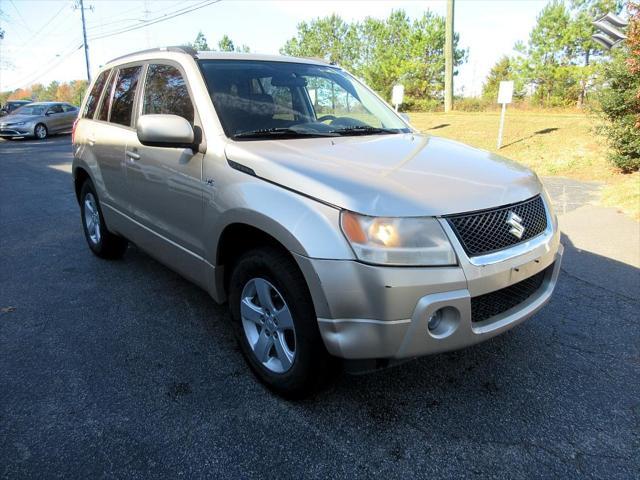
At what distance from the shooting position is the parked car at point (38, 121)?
64.8ft

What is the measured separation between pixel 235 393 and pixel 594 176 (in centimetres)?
916

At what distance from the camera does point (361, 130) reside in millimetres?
3357

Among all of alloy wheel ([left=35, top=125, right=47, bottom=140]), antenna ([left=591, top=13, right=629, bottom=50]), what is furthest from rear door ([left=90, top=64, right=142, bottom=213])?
alloy wheel ([left=35, top=125, right=47, bottom=140])

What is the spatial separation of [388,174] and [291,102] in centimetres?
134

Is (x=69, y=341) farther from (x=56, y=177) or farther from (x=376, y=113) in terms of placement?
(x=56, y=177)

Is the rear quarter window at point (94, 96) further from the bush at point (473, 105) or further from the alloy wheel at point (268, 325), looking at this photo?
the bush at point (473, 105)

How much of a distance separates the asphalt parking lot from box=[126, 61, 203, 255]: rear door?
0.77 metres

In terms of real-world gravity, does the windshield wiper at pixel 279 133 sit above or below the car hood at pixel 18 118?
below

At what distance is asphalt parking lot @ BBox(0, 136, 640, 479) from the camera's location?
219cm

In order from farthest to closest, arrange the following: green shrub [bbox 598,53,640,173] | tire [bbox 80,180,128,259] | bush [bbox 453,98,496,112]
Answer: bush [bbox 453,98,496,112]
green shrub [bbox 598,53,640,173]
tire [bbox 80,180,128,259]

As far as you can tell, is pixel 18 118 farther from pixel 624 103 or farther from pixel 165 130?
pixel 624 103

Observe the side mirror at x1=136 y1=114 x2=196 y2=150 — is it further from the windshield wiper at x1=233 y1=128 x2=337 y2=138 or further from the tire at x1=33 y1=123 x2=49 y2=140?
the tire at x1=33 y1=123 x2=49 y2=140

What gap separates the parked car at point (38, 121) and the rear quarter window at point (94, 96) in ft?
56.7

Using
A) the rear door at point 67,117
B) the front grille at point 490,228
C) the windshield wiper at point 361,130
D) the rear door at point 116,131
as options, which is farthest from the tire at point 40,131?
the front grille at point 490,228
